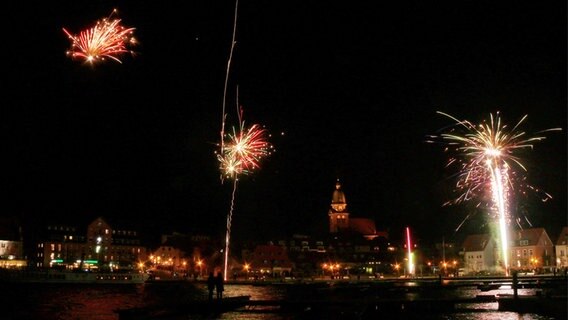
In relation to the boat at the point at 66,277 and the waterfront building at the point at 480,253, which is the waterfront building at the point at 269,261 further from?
the waterfront building at the point at 480,253

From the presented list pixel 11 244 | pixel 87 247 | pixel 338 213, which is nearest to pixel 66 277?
pixel 11 244

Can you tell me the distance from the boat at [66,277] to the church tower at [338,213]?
8217 centimetres

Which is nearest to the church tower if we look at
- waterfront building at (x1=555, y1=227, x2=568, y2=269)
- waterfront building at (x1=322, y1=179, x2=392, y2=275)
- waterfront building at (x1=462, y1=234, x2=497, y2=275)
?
waterfront building at (x1=322, y1=179, x2=392, y2=275)

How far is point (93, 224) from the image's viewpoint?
113 meters

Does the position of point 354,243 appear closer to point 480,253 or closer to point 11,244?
point 480,253

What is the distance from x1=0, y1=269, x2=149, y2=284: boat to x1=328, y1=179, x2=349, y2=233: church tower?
270 feet

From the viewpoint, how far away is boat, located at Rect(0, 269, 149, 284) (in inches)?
3275

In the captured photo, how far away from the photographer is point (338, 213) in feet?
534

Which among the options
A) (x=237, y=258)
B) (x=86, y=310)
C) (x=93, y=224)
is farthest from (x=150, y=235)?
(x=86, y=310)

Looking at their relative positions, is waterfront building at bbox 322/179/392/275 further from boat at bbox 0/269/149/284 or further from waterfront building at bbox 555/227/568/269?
boat at bbox 0/269/149/284

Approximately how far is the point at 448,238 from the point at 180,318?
113m

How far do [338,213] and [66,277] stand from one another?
8950cm

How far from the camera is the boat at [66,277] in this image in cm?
8319

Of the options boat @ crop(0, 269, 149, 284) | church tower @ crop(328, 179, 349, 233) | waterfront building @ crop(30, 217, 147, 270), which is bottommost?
boat @ crop(0, 269, 149, 284)
